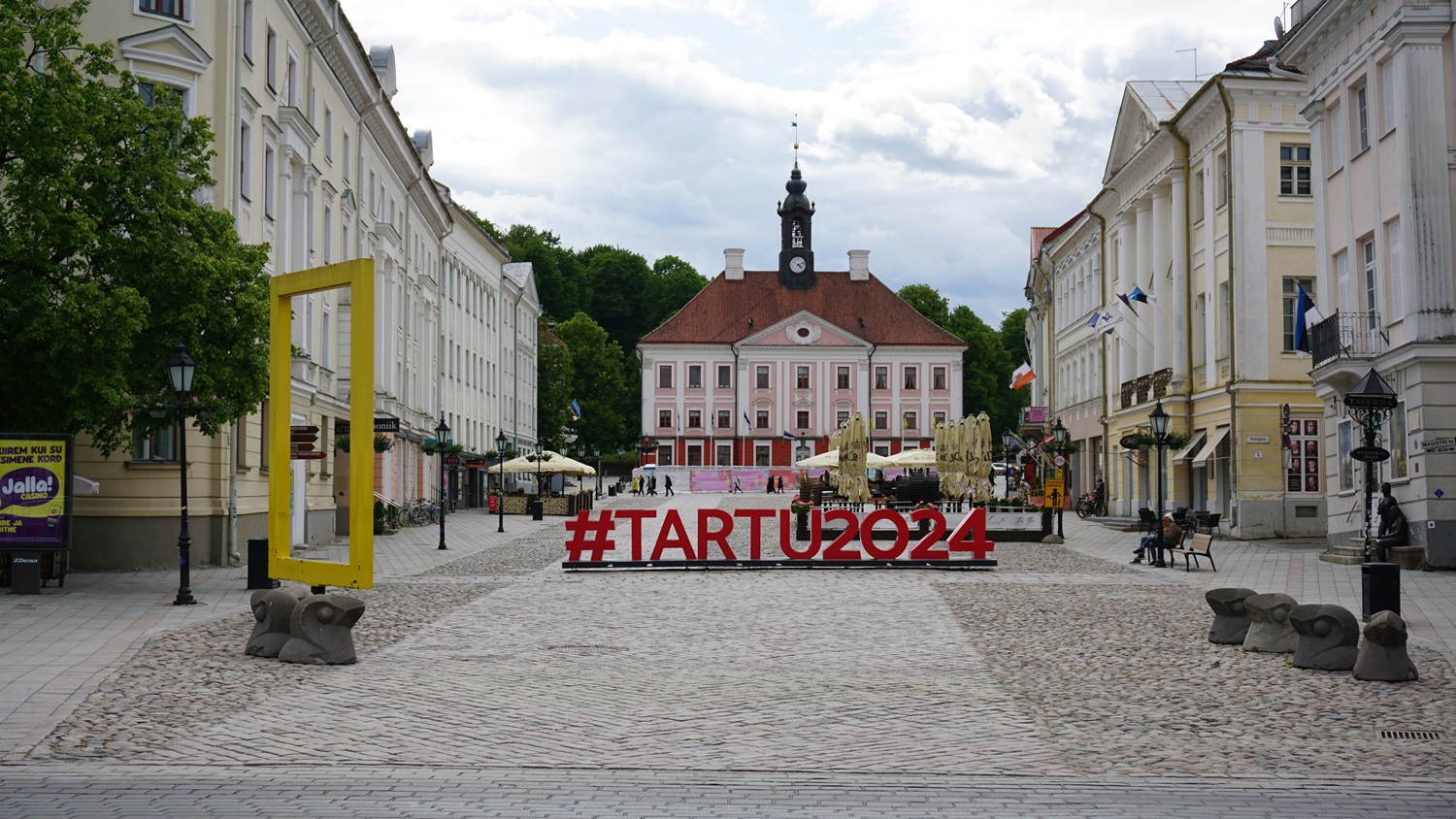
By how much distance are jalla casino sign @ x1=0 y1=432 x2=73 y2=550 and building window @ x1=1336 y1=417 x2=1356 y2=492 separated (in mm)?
22987

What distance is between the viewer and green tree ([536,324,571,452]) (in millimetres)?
99375

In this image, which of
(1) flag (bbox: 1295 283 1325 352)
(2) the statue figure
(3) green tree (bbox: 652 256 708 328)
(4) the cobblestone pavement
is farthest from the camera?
(3) green tree (bbox: 652 256 708 328)

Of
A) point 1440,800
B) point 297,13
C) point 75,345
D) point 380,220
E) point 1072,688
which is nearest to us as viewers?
point 1440,800

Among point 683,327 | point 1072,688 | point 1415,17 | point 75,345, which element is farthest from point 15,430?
point 683,327

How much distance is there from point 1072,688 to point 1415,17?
18925 mm

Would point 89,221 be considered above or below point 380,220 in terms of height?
below

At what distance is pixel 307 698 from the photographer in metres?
11.8

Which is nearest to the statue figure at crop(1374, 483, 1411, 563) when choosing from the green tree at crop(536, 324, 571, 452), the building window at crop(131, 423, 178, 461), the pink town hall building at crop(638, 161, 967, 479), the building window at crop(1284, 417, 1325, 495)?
the building window at crop(1284, 417, 1325, 495)

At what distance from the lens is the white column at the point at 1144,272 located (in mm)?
47500

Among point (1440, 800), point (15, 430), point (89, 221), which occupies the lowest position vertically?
point (1440, 800)

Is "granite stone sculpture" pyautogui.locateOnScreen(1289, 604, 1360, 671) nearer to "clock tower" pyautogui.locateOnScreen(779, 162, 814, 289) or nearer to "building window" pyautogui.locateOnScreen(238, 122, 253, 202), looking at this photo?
"building window" pyautogui.locateOnScreen(238, 122, 253, 202)

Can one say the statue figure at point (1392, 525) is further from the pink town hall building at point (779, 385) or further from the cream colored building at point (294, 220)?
the pink town hall building at point (779, 385)

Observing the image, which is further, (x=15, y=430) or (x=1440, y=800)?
(x=15, y=430)

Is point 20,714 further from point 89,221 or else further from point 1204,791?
point 89,221
